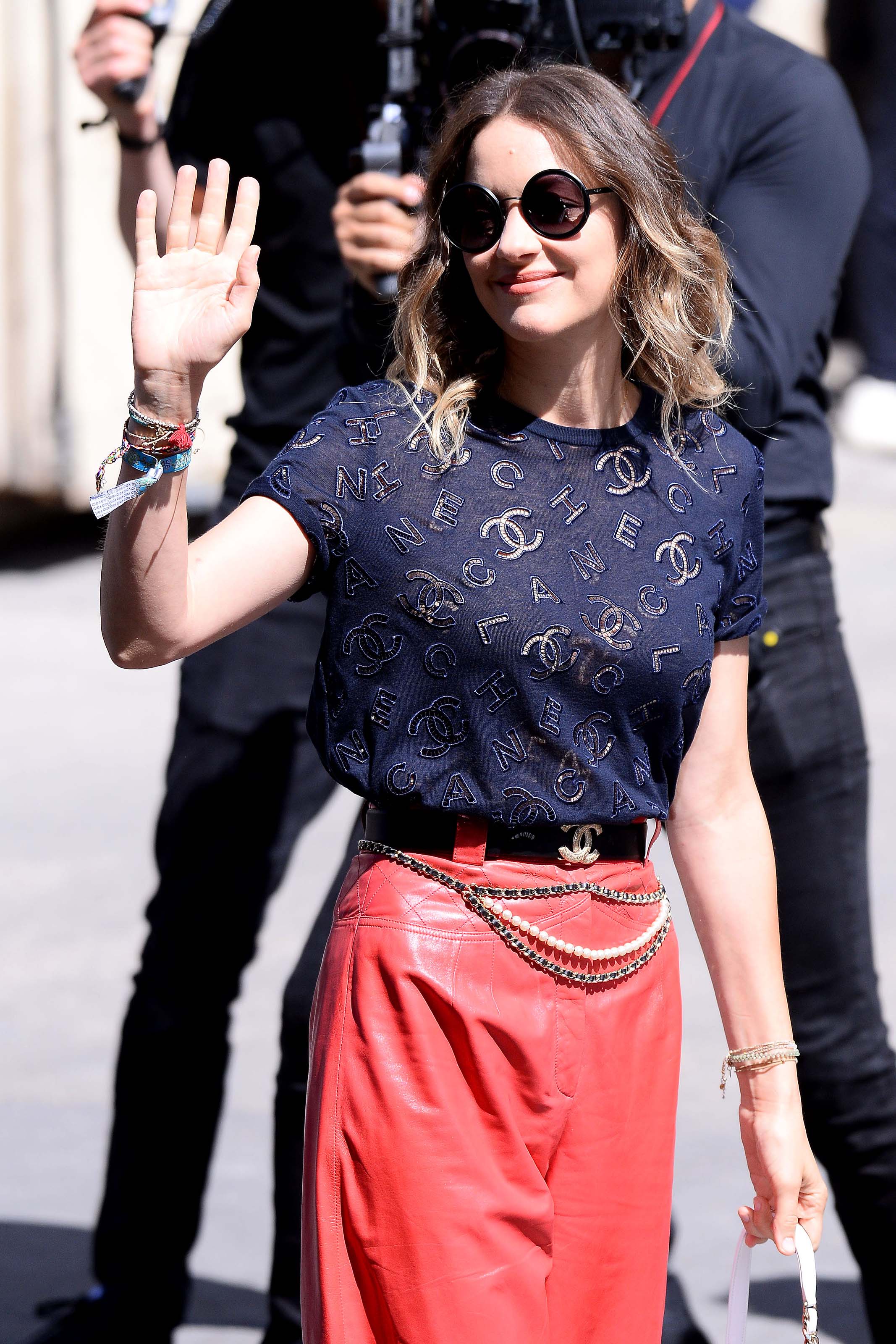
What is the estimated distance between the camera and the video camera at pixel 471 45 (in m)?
2.61

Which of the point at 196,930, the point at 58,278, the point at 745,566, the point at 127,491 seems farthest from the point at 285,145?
the point at 58,278

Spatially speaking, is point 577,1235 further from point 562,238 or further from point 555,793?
point 562,238

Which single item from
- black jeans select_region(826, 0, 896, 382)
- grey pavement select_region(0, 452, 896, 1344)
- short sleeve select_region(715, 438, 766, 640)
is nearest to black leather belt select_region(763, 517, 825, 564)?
grey pavement select_region(0, 452, 896, 1344)

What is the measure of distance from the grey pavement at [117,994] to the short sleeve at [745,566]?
56 cm

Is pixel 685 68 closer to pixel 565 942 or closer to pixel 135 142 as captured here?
pixel 135 142

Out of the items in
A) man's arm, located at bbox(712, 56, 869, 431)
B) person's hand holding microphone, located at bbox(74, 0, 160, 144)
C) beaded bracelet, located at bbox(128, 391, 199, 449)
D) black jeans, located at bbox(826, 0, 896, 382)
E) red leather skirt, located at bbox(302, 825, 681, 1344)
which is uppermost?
black jeans, located at bbox(826, 0, 896, 382)

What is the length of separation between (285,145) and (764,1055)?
188 centimetres

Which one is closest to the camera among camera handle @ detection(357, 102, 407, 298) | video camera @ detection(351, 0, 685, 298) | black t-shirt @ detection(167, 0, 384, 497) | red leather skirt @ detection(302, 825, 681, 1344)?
red leather skirt @ detection(302, 825, 681, 1344)

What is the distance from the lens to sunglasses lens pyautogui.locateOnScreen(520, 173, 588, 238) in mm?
1986

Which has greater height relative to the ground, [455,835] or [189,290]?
[189,290]

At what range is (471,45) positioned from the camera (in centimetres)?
273

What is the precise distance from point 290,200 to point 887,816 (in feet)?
11.3

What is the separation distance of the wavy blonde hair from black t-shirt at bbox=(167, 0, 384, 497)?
1050 millimetres

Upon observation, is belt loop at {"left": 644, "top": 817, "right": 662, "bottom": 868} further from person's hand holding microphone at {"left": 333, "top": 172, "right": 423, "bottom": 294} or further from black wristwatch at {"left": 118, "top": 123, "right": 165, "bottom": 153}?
black wristwatch at {"left": 118, "top": 123, "right": 165, "bottom": 153}
